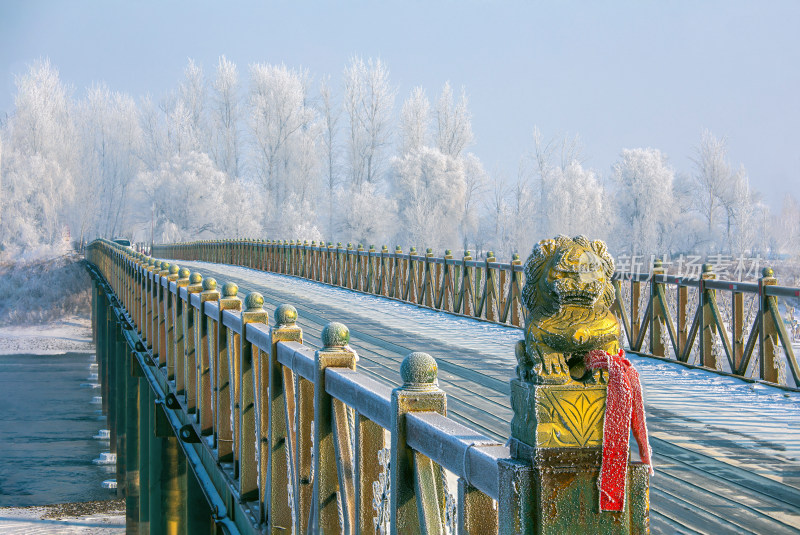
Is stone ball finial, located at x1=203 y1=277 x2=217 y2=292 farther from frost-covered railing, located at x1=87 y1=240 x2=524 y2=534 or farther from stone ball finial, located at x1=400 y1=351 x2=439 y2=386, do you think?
stone ball finial, located at x1=400 y1=351 x2=439 y2=386

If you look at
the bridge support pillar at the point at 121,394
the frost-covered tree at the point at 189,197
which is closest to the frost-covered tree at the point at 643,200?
the frost-covered tree at the point at 189,197

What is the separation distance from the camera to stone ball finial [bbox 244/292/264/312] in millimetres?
5812

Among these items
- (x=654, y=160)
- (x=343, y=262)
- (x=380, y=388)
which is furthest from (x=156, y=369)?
(x=654, y=160)

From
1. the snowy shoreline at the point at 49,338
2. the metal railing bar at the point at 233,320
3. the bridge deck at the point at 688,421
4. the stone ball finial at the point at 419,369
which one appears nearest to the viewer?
the stone ball finial at the point at 419,369

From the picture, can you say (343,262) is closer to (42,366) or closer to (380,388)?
(380,388)

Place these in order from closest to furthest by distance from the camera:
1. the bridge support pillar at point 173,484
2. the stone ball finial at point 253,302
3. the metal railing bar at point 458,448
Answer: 1. the metal railing bar at point 458,448
2. the stone ball finial at point 253,302
3. the bridge support pillar at point 173,484

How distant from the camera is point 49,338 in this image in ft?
182

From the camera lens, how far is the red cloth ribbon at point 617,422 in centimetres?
221

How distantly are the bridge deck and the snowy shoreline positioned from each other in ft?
136

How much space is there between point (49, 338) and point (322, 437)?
5581cm

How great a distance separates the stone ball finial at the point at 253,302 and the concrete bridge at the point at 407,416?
0.09 ft

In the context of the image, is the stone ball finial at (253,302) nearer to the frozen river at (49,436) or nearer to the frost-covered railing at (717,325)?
the frost-covered railing at (717,325)

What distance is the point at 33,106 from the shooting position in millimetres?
68938

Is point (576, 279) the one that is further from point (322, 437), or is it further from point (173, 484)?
point (173, 484)
